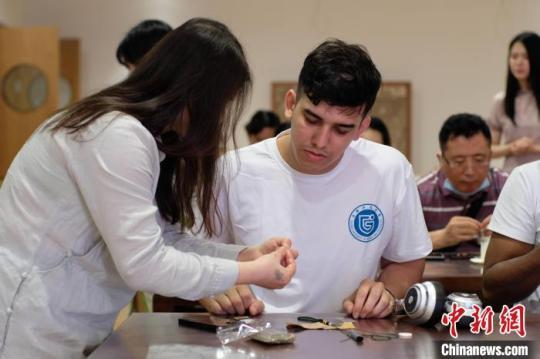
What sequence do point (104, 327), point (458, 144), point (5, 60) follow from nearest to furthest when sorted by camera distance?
point (104, 327) → point (458, 144) → point (5, 60)

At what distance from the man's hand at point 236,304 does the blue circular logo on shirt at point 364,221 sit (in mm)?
415

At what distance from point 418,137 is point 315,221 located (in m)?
4.74

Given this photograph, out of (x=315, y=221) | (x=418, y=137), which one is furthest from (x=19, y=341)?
(x=418, y=137)

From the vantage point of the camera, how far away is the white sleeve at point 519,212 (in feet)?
6.99

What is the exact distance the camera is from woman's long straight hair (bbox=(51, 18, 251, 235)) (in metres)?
1.50

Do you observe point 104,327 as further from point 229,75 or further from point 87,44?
point 87,44

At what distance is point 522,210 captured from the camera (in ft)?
7.01

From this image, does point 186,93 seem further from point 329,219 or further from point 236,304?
point 329,219

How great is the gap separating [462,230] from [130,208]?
2001mm

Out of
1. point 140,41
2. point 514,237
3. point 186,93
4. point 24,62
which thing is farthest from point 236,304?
point 24,62

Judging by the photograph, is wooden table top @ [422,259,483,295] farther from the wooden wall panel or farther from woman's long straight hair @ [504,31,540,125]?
the wooden wall panel

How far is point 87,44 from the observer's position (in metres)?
6.77

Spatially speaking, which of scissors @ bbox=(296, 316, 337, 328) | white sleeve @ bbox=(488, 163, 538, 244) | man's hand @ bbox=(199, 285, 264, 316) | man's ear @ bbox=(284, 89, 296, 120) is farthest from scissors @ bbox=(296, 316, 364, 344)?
white sleeve @ bbox=(488, 163, 538, 244)

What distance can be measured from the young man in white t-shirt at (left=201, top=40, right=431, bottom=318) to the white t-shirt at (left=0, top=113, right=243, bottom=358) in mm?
530
